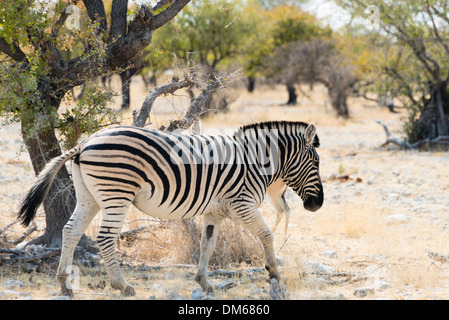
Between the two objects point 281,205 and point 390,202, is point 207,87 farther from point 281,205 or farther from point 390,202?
point 390,202

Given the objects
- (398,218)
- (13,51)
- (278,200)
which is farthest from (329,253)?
(13,51)

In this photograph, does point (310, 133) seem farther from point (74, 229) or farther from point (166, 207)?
point (74, 229)

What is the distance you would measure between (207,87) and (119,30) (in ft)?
4.67

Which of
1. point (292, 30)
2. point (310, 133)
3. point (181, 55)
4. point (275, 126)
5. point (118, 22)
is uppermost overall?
point (292, 30)

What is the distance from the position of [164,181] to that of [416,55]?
517 inches

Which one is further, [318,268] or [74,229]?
[318,268]

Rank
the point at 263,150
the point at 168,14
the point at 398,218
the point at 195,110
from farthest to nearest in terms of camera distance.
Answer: the point at 398,218, the point at 195,110, the point at 168,14, the point at 263,150

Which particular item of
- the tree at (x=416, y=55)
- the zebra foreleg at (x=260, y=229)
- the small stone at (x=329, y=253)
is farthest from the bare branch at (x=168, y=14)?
the tree at (x=416, y=55)

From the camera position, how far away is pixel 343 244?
7.38 m

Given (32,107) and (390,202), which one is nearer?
(32,107)

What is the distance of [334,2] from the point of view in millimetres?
15977

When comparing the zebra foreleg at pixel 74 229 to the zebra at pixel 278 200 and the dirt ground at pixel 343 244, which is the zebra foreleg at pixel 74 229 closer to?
the dirt ground at pixel 343 244
